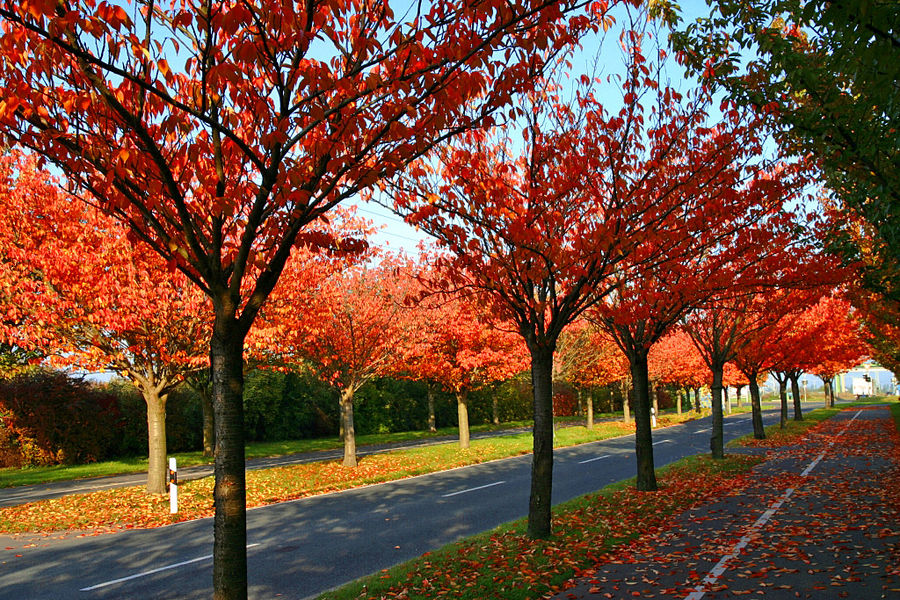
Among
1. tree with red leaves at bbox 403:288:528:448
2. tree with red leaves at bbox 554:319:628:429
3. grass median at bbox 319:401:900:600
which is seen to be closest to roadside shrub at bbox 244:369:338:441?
tree with red leaves at bbox 403:288:528:448

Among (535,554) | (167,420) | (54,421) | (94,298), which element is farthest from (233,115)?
(167,420)

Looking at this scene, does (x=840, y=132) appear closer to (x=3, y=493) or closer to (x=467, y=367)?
(x=467, y=367)

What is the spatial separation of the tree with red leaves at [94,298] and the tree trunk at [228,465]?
985 cm

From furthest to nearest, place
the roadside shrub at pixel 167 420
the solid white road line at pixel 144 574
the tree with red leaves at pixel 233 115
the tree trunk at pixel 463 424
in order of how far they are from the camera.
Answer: the roadside shrub at pixel 167 420 → the tree trunk at pixel 463 424 → the solid white road line at pixel 144 574 → the tree with red leaves at pixel 233 115

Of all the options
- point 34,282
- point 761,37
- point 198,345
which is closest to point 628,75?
point 761,37

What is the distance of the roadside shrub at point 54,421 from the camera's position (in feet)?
77.8

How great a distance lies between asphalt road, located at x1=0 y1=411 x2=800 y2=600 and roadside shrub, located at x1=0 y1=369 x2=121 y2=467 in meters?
15.8

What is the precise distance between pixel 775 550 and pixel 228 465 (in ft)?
22.3

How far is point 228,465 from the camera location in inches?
171

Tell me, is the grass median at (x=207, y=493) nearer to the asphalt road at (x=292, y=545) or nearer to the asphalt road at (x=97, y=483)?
the asphalt road at (x=292, y=545)

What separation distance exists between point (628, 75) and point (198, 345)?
37.4 feet

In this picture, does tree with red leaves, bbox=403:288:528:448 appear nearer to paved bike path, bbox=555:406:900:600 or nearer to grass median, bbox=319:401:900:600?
grass median, bbox=319:401:900:600

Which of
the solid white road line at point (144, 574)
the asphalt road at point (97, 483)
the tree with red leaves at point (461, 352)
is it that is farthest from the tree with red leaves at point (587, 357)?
the solid white road line at point (144, 574)

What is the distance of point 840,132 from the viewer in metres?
7.08
